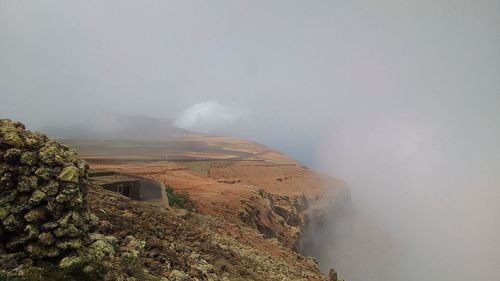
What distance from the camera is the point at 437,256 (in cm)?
6519

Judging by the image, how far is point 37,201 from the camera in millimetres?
8398

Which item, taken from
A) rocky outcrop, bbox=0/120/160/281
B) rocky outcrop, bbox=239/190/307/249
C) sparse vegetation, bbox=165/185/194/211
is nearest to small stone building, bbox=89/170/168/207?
sparse vegetation, bbox=165/185/194/211

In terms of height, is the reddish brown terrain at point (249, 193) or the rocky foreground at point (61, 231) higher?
the rocky foreground at point (61, 231)

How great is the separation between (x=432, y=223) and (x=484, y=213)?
21.3 meters

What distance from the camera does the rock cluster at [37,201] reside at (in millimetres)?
8094

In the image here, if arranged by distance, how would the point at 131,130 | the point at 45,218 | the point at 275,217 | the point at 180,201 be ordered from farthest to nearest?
1. the point at 131,130
2. the point at 275,217
3. the point at 180,201
4. the point at 45,218

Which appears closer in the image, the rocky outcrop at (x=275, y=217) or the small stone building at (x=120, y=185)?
the small stone building at (x=120, y=185)

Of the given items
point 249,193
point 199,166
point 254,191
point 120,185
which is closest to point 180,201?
point 120,185

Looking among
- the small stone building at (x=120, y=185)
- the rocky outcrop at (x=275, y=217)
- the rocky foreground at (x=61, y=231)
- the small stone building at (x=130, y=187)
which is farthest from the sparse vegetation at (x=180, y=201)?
the rocky foreground at (x=61, y=231)

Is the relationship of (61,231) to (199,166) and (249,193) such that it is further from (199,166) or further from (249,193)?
(199,166)

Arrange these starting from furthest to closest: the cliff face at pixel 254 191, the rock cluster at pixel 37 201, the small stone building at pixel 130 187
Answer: the cliff face at pixel 254 191
the small stone building at pixel 130 187
the rock cluster at pixel 37 201

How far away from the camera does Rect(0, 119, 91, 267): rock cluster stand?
809 centimetres

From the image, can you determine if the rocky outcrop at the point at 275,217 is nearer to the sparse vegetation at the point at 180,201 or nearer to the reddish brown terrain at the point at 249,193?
the reddish brown terrain at the point at 249,193

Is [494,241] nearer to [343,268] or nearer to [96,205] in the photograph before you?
[343,268]
